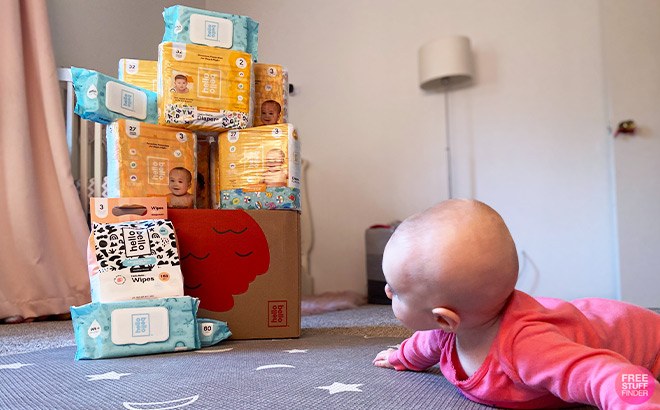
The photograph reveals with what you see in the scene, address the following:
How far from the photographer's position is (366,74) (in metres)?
3.07

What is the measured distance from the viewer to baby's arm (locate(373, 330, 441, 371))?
0.87 meters

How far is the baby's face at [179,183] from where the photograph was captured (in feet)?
4.75

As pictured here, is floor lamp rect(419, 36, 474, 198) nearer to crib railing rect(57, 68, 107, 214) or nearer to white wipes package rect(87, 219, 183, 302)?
crib railing rect(57, 68, 107, 214)

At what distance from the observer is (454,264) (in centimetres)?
67

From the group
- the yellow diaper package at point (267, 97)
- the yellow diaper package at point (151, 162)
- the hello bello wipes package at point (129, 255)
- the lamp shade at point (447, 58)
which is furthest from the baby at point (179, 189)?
the lamp shade at point (447, 58)

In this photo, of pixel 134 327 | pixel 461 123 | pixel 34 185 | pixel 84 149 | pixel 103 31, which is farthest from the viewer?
pixel 461 123

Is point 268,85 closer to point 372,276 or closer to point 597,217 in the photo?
point 372,276

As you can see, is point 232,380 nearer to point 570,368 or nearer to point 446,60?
point 570,368

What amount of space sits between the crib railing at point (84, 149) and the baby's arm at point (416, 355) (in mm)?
1600

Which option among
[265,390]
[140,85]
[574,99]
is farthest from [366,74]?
[265,390]

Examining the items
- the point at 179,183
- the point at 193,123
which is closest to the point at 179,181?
the point at 179,183

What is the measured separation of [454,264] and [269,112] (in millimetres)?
1060

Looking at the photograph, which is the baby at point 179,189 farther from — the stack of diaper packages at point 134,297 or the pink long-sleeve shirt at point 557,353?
the pink long-sleeve shirt at point 557,353

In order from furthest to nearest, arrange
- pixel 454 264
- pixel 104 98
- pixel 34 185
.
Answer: pixel 34 185 → pixel 104 98 → pixel 454 264
